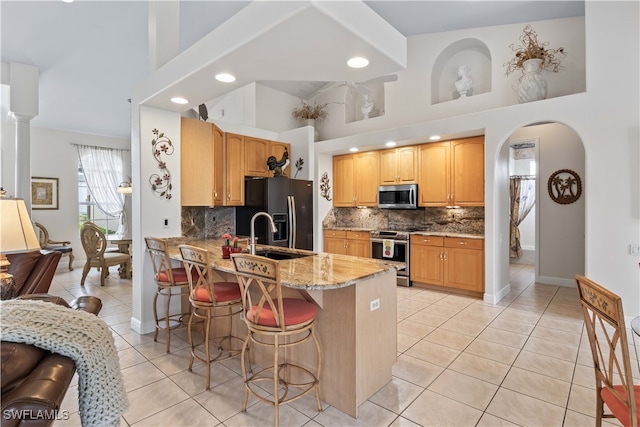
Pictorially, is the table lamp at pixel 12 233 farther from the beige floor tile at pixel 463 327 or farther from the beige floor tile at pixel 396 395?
the beige floor tile at pixel 463 327

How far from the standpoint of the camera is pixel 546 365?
2678 mm

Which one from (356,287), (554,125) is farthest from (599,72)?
(356,287)

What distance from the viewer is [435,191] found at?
5.18 m

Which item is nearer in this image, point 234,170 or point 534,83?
point 534,83

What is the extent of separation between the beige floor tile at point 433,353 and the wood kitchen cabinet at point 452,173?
2505mm

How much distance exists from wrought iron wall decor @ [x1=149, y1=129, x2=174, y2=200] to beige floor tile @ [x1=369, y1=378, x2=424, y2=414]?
9.77ft

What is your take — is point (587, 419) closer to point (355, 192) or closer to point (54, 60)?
point (355, 192)

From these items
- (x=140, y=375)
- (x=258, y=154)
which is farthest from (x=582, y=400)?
(x=258, y=154)

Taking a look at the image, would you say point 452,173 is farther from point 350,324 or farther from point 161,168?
point 161,168

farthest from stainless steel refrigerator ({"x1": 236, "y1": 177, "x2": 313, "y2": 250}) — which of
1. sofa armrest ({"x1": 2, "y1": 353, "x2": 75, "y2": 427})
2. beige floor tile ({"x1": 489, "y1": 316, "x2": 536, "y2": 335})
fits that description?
sofa armrest ({"x1": 2, "y1": 353, "x2": 75, "y2": 427})

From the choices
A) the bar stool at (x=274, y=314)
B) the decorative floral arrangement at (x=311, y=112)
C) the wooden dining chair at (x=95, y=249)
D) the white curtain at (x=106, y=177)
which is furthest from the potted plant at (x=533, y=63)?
the white curtain at (x=106, y=177)

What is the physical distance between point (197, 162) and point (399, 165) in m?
3.31

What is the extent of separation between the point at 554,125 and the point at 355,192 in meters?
3.47

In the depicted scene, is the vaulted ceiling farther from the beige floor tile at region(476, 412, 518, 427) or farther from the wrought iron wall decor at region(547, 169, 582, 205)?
the beige floor tile at region(476, 412, 518, 427)
